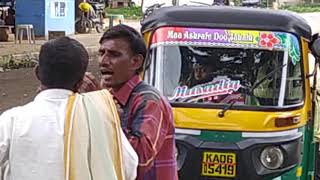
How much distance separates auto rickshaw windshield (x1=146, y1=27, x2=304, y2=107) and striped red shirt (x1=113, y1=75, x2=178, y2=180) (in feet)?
7.01

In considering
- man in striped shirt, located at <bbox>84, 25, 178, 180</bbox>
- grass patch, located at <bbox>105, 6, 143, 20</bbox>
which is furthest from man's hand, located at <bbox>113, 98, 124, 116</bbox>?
grass patch, located at <bbox>105, 6, 143, 20</bbox>

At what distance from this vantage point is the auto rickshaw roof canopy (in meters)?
5.70

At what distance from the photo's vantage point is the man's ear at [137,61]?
3.50 m

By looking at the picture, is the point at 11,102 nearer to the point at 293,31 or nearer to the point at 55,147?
the point at 293,31

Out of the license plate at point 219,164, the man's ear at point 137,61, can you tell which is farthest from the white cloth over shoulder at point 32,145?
the license plate at point 219,164

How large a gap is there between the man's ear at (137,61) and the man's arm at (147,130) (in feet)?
0.59

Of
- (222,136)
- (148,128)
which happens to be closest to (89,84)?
(148,128)

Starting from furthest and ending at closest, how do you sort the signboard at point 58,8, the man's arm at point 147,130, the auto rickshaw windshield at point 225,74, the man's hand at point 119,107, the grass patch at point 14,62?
1. the signboard at point 58,8
2. the grass patch at point 14,62
3. the auto rickshaw windshield at point 225,74
4. the man's hand at point 119,107
5. the man's arm at point 147,130

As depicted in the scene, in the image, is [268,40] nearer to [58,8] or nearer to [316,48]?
[316,48]

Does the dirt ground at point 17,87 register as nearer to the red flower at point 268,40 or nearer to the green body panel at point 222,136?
the red flower at point 268,40

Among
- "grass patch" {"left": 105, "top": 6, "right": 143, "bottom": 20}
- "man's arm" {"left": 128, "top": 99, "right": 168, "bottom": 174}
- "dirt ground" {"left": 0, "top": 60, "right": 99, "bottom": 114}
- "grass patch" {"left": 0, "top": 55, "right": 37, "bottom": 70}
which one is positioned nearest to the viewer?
"man's arm" {"left": 128, "top": 99, "right": 168, "bottom": 174}

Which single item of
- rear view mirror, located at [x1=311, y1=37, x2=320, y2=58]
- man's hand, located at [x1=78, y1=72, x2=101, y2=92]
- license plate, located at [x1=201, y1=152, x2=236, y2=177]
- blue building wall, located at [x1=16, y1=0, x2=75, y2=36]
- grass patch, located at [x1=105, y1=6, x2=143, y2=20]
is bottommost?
grass patch, located at [x1=105, y1=6, x2=143, y2=20]

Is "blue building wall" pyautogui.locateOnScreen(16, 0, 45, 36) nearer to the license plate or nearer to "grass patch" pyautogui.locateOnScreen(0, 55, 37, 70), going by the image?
"grass patch" pyautogui.locateOnScreen(0, 55, 37, 70)

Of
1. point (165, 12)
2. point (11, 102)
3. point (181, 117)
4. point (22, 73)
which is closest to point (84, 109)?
point (181, 117)
